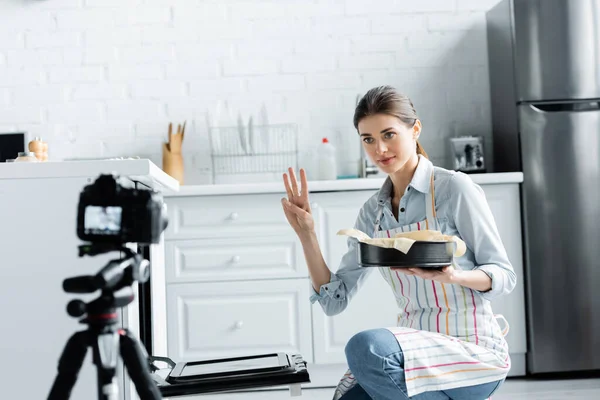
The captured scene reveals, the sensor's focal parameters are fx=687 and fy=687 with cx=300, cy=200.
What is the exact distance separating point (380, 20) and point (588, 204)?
55.2 inches

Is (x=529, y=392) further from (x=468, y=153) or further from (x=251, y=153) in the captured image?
(x=251, y=153)

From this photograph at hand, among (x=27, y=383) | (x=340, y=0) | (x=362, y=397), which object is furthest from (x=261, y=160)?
(x=27, y=383)

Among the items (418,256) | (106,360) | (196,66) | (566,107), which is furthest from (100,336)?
(196,66)

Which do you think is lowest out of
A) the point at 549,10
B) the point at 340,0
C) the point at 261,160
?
the point at 261,160

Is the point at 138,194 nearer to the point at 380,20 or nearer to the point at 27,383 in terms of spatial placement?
the point at 27,383

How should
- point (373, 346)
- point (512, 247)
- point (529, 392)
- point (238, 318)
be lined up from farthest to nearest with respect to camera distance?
1. point (512, 247)
2. point (238, 318)
3. point (529, 392)
4. point (373, 346)

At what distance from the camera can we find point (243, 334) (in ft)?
9.47

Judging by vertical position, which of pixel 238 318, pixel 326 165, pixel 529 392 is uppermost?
pixel 326 165

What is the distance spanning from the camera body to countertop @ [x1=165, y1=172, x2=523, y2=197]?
73.7 inches

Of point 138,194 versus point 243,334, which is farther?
point 243,334

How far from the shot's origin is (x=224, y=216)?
2.94 metres

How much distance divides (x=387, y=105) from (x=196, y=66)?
206cm

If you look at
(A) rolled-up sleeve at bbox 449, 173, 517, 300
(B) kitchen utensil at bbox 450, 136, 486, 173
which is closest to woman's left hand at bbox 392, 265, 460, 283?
(A) rolled-up sleeve at bbox 449, 173, 517, 300

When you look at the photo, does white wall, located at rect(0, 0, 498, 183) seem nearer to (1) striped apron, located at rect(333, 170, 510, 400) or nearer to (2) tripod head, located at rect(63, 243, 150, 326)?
(1) striped apron, located at rect(333, 170, 510, 400)
